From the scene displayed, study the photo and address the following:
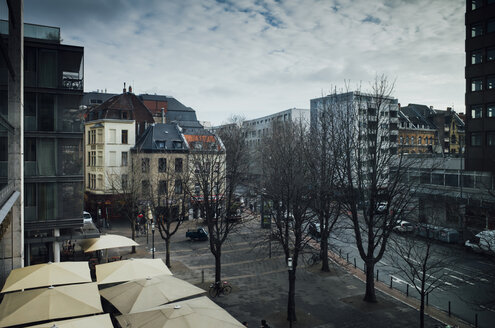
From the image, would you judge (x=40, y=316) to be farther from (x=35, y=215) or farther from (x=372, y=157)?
(x=372, y=157)

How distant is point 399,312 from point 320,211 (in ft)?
21.9

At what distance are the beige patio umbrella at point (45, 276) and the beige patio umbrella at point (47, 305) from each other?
1.34 metres

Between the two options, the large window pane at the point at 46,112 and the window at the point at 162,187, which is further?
the window at the point at 162,187

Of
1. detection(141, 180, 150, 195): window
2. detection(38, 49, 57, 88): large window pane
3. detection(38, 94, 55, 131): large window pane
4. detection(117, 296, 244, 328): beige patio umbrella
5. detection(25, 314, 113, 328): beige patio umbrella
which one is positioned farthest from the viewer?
detection(141, 180, 150, 195): window

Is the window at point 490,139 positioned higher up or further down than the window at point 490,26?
further down

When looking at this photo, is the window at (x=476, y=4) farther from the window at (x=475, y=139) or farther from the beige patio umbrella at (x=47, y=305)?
the beige patio umbrella at (x=47, y=305)

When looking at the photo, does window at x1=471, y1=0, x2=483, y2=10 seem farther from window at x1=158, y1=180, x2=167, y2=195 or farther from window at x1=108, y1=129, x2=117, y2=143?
window at x1=108, y1=129, x2=117, y2=143

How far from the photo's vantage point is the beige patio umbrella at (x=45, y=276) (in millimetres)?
14953

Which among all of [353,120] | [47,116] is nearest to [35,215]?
[47,116]

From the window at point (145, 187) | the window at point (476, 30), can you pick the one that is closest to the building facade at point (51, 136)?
the window at point (145, 187)

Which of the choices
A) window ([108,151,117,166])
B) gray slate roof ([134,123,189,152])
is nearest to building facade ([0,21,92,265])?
gray slate roof ([134,123,189,152])

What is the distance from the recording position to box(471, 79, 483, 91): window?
34838 mm

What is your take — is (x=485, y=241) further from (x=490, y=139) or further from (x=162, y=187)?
(x=162, y=187)

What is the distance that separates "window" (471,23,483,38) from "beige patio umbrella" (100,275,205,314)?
35.9 m
